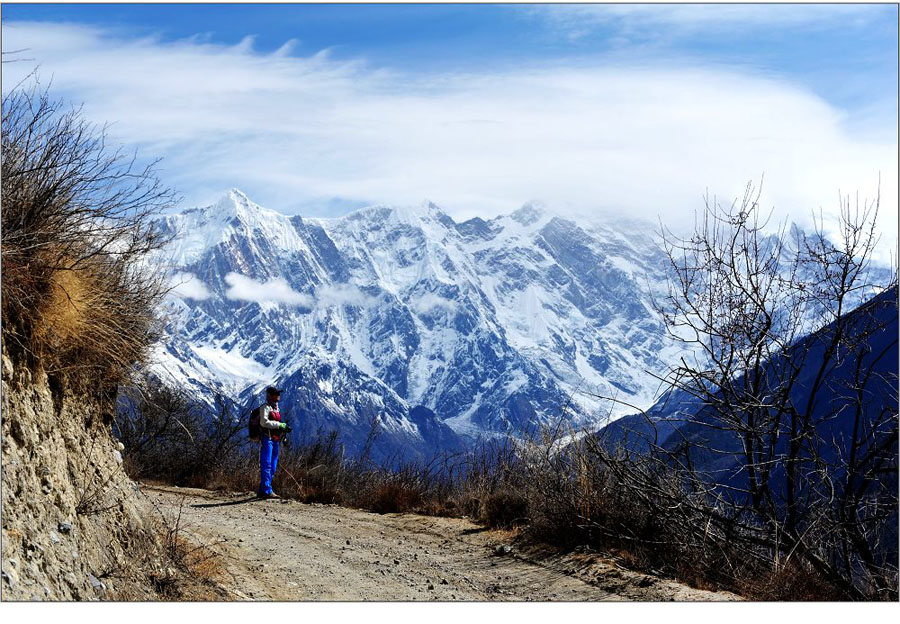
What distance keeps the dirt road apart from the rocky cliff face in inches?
42.2

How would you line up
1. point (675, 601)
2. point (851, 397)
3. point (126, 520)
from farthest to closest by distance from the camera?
1. point (851, 397)
2. point (675, 601)
3. point (126, 520)

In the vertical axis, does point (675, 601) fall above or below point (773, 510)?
below

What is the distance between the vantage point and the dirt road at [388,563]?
8.02 meters

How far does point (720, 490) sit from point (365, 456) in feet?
38.3

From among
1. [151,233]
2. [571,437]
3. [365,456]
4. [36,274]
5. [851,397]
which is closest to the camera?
[36,274]

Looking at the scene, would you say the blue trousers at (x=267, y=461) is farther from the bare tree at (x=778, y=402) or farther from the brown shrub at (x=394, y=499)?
the bare tree at (x=778, y=402)

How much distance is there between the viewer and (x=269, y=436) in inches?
544

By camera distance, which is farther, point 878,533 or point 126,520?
point 878,533

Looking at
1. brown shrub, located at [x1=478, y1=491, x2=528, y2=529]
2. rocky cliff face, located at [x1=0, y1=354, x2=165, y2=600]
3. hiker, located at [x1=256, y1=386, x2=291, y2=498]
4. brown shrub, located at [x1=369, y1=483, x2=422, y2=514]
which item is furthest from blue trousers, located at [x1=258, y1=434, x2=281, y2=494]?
rocky cliff face, located at [x1=0, y1=354, x2=165, y2=600]

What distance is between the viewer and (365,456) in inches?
765

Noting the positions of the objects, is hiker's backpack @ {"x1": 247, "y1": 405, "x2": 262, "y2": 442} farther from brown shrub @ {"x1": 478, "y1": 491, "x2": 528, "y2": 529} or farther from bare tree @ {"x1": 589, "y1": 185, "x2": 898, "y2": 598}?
bare tree @ {"x1": 589, "y1": 185, "x2": 898, "y2": 598}

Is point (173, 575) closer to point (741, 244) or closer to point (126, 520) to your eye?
point (126, 520)

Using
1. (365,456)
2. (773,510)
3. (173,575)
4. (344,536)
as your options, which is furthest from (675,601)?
(365,456)

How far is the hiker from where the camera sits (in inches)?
543
